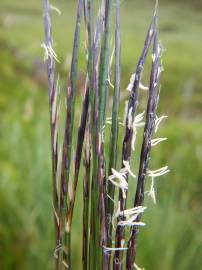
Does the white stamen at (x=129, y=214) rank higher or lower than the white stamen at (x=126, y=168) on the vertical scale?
lower

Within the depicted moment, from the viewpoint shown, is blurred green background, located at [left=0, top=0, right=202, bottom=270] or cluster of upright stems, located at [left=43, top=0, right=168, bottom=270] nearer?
cluster of upright stems, located at [left=43, top=0, right=168, bottom=270]

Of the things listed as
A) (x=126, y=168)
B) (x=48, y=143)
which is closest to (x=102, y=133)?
(x=126, y=168)

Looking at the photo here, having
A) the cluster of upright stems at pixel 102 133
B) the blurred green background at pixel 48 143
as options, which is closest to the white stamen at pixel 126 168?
the cluster of upright stems at pixel 102 133

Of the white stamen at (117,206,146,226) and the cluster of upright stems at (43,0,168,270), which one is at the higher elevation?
the cluster of upright stems at (43,0,168,270)

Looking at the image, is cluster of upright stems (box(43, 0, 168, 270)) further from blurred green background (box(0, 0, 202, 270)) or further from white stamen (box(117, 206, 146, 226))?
blurred green background (box(0, 0, 202, 270))

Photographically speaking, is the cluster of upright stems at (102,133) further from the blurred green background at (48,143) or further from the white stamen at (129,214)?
the blurred green background at (48,143)

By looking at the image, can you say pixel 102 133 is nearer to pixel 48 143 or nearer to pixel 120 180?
pixel 120 180

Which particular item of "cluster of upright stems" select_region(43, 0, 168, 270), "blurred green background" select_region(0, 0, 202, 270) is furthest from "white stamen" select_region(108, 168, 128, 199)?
"blurred green background" select_region(0, 0, 202, 270)
